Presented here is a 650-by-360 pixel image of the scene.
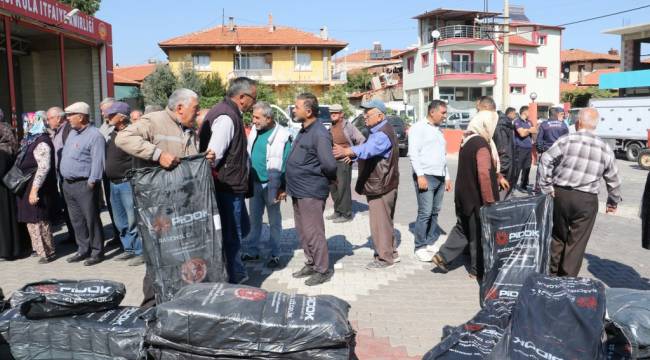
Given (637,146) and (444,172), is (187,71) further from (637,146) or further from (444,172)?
(444,172)

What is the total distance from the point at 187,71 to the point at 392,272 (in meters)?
30.8

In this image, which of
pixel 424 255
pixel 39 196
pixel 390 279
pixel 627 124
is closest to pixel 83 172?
pixel 39 196

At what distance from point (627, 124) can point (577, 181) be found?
17461 mm

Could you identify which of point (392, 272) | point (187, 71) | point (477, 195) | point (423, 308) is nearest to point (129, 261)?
point (392, 272)

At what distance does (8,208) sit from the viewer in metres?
6.80

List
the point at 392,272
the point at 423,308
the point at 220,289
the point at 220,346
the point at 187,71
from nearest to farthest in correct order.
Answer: the point at 220,346 < the point at 220,289 < the point at 423,308 < the point at 392,272 < the point at 187,71

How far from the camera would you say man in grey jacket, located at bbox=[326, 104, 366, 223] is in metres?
8.62

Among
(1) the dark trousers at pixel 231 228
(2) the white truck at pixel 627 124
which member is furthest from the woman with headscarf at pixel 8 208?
(2) the white truck at pixel 627 124

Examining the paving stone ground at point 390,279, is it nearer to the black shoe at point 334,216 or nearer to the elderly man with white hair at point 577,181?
the black shoe at point 334,216

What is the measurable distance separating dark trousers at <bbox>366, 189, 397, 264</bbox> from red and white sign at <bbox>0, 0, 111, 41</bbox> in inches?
261

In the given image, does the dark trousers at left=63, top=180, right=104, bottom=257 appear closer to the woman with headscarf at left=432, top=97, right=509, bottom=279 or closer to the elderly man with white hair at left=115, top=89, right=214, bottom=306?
the elderly man with white hair at left=115, top=89, right=214, bottom=306

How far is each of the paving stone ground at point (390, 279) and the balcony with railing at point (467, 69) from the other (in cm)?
4014

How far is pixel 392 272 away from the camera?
6.24 metres

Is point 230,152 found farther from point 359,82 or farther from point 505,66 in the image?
point 359,82
